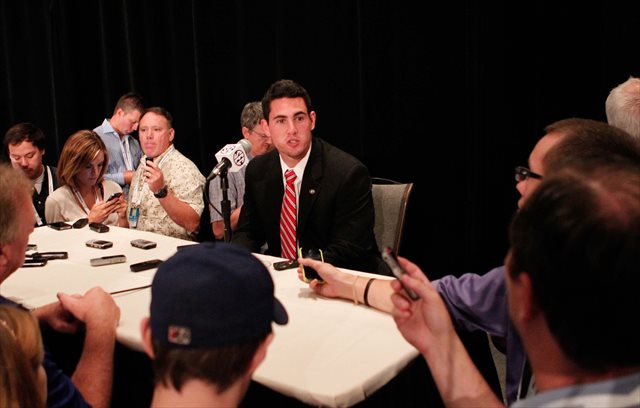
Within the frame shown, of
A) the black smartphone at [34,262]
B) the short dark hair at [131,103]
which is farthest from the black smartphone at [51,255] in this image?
the short dark hair at [131,103]

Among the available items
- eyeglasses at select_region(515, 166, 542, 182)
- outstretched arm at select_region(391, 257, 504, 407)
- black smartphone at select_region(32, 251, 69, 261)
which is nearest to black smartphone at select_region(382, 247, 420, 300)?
outstretched arm at select_region(391, 257, 504, 407)

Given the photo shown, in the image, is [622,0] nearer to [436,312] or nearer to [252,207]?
Answer: [252,207]

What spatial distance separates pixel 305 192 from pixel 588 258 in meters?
2.16

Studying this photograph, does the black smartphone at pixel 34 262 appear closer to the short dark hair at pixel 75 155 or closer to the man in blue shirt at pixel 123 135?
the short dark hair at pixel 75 155

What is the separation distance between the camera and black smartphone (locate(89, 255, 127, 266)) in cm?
234

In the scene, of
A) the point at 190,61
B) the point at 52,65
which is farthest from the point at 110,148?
the point at 52,65

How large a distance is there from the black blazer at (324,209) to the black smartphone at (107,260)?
2.31 feet

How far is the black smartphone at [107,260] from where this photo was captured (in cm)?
234

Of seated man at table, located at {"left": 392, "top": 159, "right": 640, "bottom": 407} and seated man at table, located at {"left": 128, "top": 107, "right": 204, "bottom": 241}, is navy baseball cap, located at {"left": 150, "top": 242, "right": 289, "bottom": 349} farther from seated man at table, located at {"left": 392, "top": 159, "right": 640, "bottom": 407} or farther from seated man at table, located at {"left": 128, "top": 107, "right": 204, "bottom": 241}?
seated man at table, located at {"left": 128, "top": 107, "right": 204, "bottom": 241}

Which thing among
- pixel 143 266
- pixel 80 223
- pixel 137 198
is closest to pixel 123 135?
pixel 137 198

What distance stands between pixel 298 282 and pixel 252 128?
6.62 feet

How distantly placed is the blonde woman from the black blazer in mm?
1635

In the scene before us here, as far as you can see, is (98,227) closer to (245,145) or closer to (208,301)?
(245,145)

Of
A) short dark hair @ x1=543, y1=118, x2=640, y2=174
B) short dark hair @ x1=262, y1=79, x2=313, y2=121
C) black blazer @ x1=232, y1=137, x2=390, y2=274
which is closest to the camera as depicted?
short dark hair @ x1=543, y1=118, x2=640, y2=174
